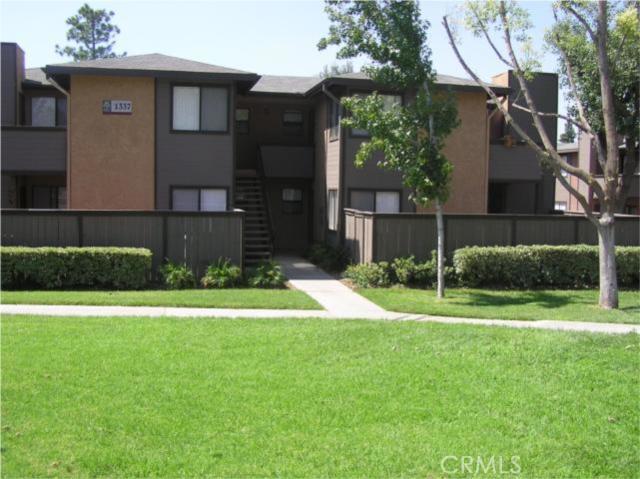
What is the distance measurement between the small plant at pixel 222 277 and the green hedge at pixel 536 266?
17.2 ft

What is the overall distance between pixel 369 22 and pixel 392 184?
6.94 metres

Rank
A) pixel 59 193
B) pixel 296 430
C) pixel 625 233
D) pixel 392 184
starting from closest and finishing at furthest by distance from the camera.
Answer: pixel 296 430 → pixel 625 233 → pixel 392 184 → pixel 59 193

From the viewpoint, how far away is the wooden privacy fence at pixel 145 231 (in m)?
17.4

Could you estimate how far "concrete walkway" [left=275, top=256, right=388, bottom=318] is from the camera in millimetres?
14180

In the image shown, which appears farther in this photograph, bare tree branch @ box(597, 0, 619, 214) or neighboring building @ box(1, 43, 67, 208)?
neighboring building @ box(1, 43, 67, 208)

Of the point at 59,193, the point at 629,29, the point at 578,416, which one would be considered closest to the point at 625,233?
the point at 629,29

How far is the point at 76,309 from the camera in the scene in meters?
13.4

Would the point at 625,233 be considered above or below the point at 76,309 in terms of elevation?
above

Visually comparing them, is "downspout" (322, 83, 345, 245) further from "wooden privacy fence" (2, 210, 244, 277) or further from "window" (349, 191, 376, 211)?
"wooden privacy fence" (2, 210, 244, 277)

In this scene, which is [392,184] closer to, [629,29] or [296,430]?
[629,29]

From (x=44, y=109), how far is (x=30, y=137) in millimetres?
3604

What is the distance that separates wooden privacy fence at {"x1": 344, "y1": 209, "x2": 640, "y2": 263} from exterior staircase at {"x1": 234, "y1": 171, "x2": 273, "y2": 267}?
9.07 feet

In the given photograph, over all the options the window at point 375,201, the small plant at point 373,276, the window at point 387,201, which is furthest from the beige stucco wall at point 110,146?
the window at point 387,201

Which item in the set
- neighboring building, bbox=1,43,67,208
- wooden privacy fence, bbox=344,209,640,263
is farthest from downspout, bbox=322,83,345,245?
neighboring building, bbox=1,43,67,208
